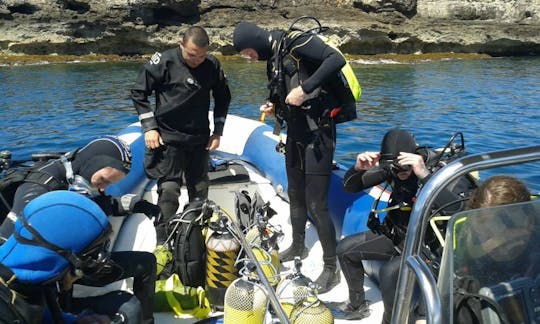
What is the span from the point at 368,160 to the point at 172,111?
1.68 meters

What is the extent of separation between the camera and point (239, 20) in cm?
3234

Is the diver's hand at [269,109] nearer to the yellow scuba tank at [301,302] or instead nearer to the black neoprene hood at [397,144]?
the black neoprene hood at [397,144]

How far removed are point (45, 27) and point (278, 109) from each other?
30.5 meters

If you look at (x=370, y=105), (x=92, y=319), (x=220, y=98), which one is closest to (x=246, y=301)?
(x=92, y=319)

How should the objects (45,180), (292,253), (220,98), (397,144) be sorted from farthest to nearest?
(220,98) < (292,253) < (397,144) < (45,180)

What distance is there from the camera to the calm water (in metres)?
10.1

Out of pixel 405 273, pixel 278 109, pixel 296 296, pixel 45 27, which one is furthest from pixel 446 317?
pixel 45 27

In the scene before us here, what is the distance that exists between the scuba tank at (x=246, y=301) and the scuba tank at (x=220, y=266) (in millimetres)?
477

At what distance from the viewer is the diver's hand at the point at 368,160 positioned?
2990 mm

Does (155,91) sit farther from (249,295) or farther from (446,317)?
(446,317)

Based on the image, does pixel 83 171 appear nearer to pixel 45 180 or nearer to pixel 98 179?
pixel 98 179

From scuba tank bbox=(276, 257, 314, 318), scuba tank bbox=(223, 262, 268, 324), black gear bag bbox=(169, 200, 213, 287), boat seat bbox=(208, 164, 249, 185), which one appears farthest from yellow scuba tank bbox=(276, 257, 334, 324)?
boat seat bbox=(208, 164, 249, 185)

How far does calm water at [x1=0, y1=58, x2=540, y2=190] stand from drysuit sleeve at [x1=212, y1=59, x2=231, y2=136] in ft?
14.3

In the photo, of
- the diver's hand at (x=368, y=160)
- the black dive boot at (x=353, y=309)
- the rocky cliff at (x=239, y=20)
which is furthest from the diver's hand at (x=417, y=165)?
the rocky cliff at (x=239, y=20)
